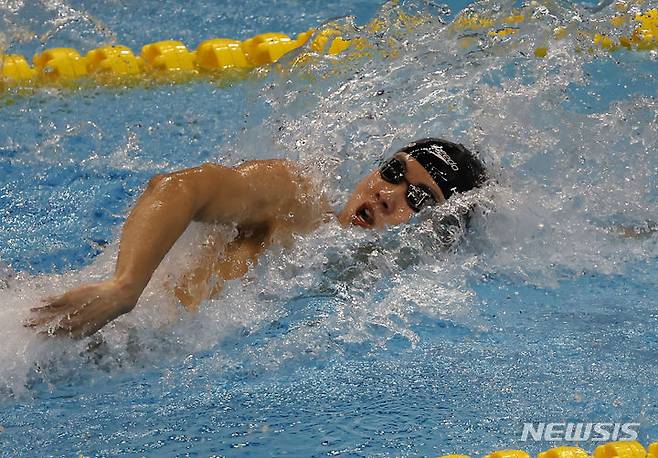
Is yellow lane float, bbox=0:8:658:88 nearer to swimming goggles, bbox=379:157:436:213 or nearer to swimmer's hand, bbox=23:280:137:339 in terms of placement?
swimming goggles, bbox=379:157:436:213

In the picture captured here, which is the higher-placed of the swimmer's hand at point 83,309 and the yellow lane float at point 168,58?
the yellow lane float at point 168,58

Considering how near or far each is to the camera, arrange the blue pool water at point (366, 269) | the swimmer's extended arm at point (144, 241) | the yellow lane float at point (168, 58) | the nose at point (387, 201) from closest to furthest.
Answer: the swimmer's extended arm at point (144, 241) < the blue pool water at point (366, 269) < the nose at point (387, 201) < the yellow lane float at point (168, 58)

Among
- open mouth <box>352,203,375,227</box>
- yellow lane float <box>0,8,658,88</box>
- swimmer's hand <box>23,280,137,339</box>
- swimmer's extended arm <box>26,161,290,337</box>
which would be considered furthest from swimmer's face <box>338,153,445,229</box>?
yellow lane float <box>0,8,658,88</box>

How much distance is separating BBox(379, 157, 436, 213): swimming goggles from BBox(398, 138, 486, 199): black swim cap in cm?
5

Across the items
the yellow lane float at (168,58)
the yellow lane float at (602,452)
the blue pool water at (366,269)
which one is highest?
the yellow lane float at (168,58)

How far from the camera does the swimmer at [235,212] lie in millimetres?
1977

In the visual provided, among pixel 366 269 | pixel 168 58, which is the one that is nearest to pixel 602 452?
pixel 366 269

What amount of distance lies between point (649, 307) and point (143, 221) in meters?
1.41

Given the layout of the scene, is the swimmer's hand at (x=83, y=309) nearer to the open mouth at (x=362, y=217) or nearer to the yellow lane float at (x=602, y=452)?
the yellow lane float at (x=602, y=452)

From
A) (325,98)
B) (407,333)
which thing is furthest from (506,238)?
(325,98)

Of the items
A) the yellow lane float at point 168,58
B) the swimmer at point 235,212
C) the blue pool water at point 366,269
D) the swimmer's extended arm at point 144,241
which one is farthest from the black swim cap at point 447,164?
the yellow lane float at point 168,58

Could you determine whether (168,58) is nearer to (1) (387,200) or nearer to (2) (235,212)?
(1) (387,200)

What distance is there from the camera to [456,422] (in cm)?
205

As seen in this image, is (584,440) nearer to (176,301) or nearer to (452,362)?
(452,362)
